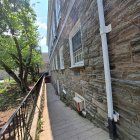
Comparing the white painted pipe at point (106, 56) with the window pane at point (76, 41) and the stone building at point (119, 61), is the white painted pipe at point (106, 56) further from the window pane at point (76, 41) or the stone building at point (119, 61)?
the window pane at point (76, 41)

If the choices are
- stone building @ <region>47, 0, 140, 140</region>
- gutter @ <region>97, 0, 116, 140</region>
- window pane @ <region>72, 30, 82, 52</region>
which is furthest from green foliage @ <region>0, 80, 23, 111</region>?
gutter @ <region>97, 0, 116, 140</region>

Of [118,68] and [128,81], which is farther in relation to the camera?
[118,68]

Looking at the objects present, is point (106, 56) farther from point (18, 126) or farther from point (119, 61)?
point (18, 126)

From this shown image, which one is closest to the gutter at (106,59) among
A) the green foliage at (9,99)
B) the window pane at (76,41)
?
the window pane at (76,41)

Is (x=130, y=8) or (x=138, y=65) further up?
(x=130, y=8)

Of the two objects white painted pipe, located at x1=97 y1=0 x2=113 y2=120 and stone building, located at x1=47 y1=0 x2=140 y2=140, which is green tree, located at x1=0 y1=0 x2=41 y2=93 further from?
white painted pipe, located at x1=97 y1=0 x2=113 y2=120

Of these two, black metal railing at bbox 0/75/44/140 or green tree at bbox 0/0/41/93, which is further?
green tree at bbox 0/0/41/93

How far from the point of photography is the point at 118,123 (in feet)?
8.88

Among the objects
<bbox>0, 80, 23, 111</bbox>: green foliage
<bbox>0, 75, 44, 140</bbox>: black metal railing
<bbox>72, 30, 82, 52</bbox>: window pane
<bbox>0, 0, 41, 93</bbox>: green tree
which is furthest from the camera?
<bbox>0, 80, 23, 111</bbox>: green foliage

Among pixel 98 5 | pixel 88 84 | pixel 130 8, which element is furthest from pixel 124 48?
pixel 88 84

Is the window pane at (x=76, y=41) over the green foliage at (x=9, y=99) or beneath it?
over

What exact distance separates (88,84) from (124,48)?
1.89 m

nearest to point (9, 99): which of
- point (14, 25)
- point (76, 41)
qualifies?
point (14, 25)

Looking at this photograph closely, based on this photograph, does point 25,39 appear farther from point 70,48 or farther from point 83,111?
point 83,111
